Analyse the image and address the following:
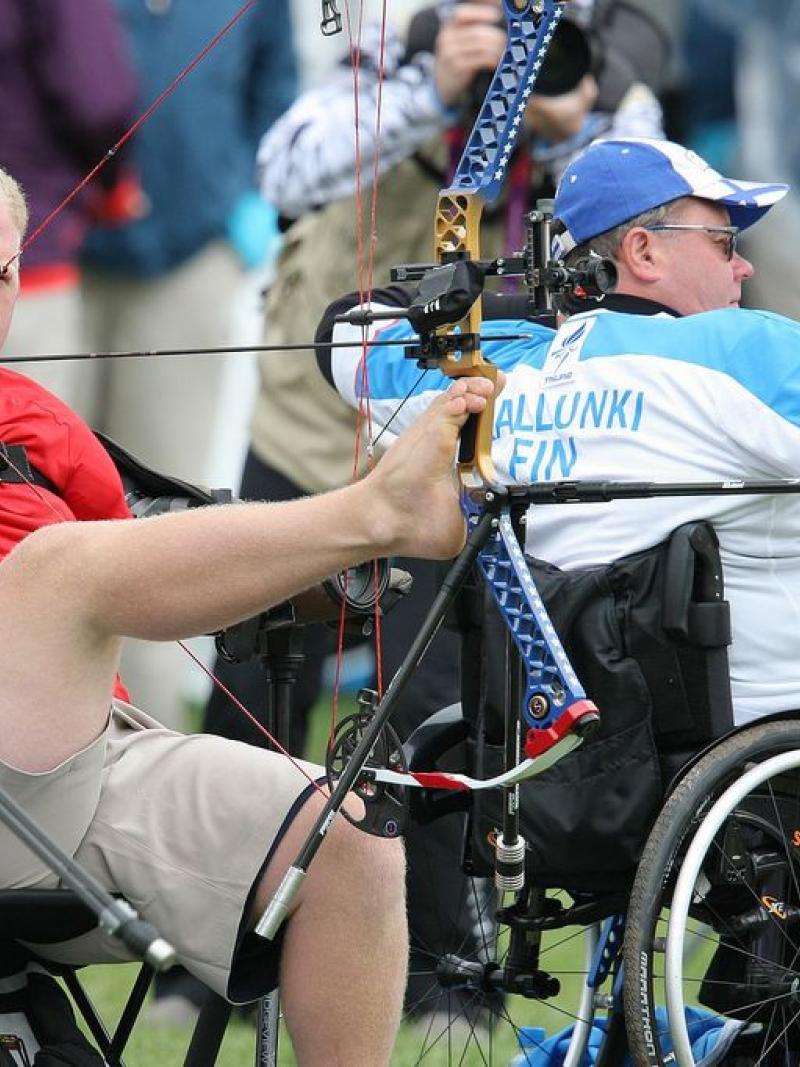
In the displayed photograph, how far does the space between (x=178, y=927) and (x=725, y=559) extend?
3.05 feet

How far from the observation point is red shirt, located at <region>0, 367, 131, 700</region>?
120 inches

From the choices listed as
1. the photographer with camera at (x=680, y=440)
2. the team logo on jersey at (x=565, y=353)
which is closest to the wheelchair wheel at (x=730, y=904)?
the photographer with camera at (x=680, y=440)

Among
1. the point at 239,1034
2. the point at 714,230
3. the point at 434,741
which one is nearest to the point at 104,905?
the point at 434,741

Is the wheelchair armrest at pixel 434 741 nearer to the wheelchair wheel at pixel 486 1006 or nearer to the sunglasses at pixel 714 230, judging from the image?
the wheelchair wheel at pixel 486 1006

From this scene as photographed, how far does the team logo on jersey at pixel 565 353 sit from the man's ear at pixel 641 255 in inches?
7.6

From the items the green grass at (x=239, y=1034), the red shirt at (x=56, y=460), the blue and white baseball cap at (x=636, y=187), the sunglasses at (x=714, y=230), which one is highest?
the blue and white baseball cap at (x=636, y=187)

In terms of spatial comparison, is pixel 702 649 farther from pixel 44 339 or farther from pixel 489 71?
pixel 44 339

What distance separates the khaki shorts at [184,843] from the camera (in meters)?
2.72

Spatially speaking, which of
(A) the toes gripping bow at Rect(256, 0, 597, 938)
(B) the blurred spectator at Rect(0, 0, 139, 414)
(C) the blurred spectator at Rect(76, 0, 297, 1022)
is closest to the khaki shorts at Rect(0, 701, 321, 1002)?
(A) the toes gripping bow at Rect(256, 0, 597, 938)

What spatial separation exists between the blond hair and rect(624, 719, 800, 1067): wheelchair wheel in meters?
1.21

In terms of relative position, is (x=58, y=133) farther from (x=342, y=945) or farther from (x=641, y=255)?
(x=342, y=945)

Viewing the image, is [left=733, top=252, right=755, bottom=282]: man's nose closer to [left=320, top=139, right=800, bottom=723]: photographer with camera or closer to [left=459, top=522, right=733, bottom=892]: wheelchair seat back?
[left=320, top=139, right=800, bottom=723]: photographer with camera

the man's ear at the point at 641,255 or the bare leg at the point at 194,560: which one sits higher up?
the man's ear at the point at 641,255

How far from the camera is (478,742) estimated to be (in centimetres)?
322
